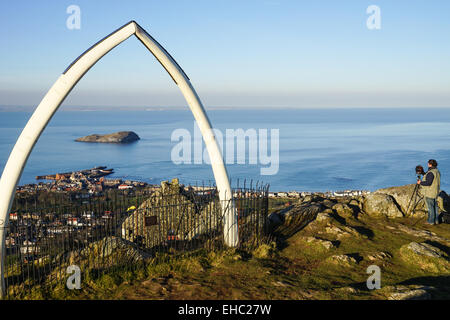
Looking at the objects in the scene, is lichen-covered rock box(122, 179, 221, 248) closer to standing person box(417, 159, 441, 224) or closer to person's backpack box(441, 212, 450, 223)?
standing person box(417, 159, 441, 224)

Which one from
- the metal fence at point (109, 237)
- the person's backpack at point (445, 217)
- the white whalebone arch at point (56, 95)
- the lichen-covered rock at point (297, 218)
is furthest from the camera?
the person's backpack at point (445, 217)

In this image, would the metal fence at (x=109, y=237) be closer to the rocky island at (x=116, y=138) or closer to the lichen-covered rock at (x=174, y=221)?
the lichen-covered rock at (x=174, y=221)

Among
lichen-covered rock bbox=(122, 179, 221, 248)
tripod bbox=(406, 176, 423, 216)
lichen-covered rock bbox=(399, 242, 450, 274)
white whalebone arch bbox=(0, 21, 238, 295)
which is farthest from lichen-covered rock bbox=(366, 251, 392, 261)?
white whalebone arch bbox=(0, 21, 238, 295)

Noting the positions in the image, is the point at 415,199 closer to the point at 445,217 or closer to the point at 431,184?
the point at 445,217

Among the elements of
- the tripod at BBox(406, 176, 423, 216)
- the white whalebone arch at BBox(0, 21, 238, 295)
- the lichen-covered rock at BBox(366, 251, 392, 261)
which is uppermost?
the white whalebone arch at BBox(0, 21, 238, 295)

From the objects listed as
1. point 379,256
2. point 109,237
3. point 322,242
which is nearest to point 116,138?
point 109,237

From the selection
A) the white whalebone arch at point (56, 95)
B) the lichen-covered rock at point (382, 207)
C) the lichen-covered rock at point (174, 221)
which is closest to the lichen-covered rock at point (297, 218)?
the lichen-covered rock at point (382, 207)
